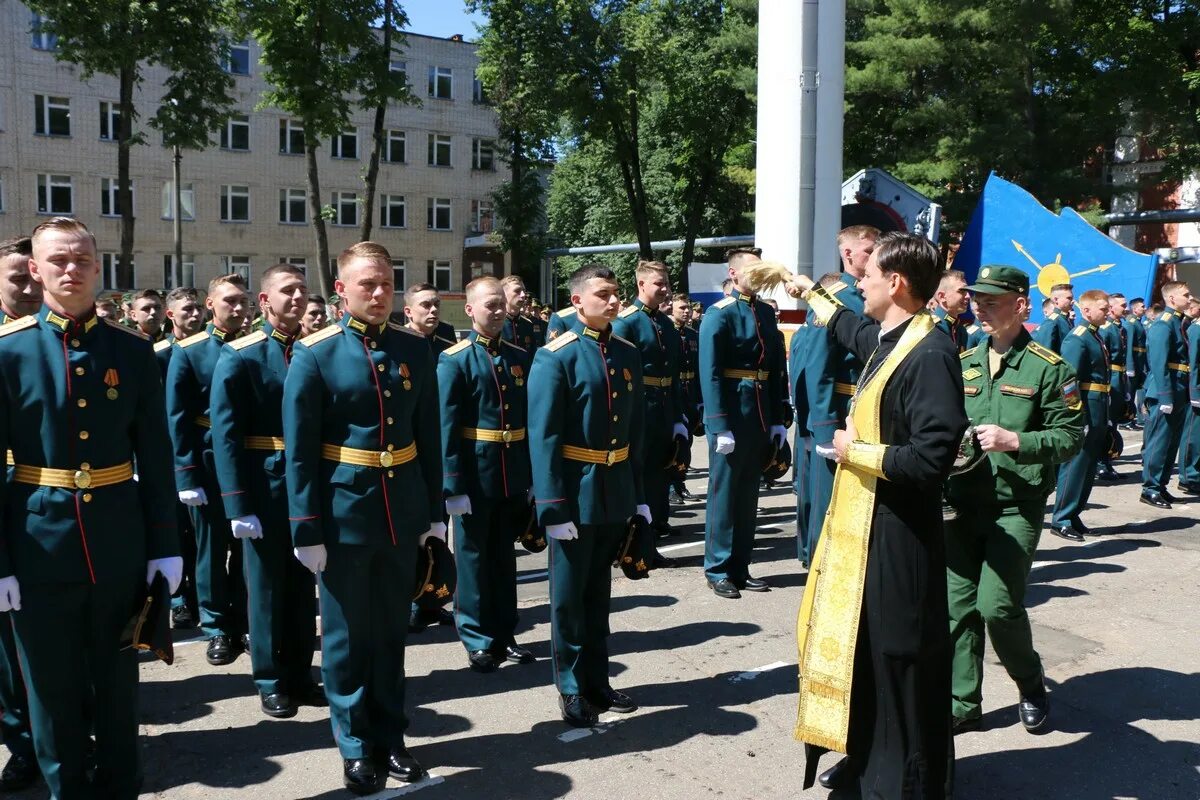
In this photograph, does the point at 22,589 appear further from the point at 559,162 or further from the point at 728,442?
the point at 559,162

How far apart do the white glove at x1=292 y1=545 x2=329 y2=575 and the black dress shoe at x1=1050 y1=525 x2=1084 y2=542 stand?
23.4ft

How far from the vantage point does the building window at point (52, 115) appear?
119 ft

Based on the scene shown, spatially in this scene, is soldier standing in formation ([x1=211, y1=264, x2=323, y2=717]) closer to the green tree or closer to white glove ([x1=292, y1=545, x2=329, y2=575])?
white glove ([x1=292, y1=545, x2=329, y2=575])

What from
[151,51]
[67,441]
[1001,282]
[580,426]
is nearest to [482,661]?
[580,426]

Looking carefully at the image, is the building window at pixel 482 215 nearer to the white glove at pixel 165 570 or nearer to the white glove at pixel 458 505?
the white glove at pixel 458 505

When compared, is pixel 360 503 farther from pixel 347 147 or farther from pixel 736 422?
pixel 347 147

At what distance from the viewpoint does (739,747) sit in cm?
467

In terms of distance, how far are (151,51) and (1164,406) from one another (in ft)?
63.3

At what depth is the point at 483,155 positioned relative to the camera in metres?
44.9

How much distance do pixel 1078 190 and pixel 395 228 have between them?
88.3 feet

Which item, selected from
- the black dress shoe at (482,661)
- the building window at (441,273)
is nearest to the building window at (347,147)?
the building window at (441,273)

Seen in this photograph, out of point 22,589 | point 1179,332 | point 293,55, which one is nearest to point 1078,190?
point 1179,332

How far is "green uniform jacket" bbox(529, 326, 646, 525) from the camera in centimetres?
485

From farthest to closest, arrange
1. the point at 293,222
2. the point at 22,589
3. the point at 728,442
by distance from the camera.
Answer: the point at 293,222 < the point at 728,442 < the point at 22,589
